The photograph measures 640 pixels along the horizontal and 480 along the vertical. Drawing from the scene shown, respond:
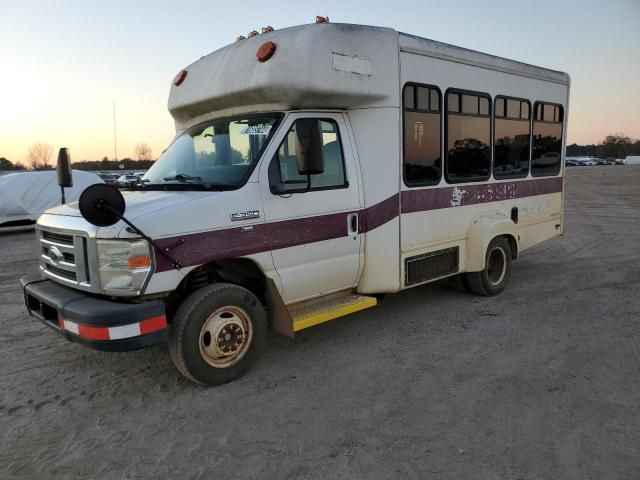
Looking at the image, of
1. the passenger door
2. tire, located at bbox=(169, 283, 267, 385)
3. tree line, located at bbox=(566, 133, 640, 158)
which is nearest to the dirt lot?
tire, located at bbox=(169, 283, 267, 385)

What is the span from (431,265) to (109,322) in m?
3.76

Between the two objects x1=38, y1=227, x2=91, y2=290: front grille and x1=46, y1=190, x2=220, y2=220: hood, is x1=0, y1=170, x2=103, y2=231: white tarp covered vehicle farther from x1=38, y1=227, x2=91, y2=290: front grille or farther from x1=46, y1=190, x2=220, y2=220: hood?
x1=46, y1=190, x2=220, y2=220: hood

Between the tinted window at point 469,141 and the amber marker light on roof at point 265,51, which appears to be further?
the tinted window at point 469,141

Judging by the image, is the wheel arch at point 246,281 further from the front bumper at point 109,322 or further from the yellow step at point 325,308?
the front bumper at point 109,322

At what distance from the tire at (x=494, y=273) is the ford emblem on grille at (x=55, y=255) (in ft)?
16.3

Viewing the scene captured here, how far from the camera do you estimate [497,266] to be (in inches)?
285

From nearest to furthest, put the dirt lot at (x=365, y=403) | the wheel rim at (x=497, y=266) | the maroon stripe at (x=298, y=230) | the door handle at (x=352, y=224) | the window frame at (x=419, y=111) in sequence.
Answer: the dirt lot at (x=365, y=403) < the maroon stripe at (x=298, y=230) < the door handle at (x=352, y=224) < the window frame at (x=419, y=111) < the wheel rim at (x=497, y=266)

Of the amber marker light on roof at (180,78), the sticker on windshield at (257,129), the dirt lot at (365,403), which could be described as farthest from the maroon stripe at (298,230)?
the amber marker light on roof at (180,78)

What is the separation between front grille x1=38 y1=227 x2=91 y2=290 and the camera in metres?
3.99

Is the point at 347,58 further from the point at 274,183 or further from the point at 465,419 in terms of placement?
the point at 465,419

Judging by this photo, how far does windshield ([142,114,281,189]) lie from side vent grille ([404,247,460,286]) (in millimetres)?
2220

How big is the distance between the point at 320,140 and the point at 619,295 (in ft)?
16.3

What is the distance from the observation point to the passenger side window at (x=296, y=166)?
457 cm

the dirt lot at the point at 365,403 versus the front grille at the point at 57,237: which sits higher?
the front grille at the point at 57,237
